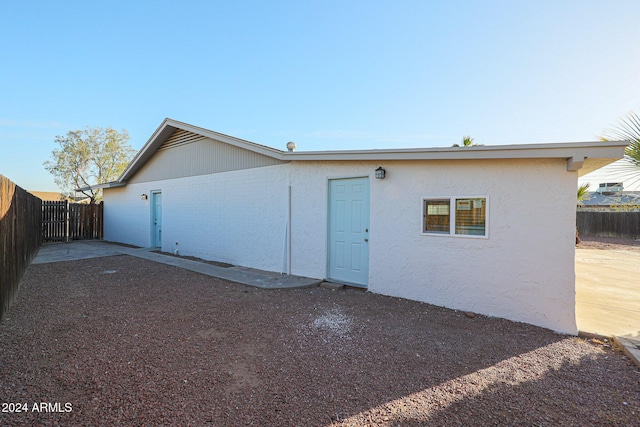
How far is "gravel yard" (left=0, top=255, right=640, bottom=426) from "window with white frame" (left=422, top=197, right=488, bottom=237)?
139 cm

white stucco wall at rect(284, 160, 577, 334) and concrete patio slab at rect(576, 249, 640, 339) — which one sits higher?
white stucco wall at rect(284, 160, 577, 334)

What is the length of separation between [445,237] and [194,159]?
877cm

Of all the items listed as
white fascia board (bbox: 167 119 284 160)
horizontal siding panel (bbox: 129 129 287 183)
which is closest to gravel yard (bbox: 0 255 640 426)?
white fascia board (bbox: 167 119 284 160)

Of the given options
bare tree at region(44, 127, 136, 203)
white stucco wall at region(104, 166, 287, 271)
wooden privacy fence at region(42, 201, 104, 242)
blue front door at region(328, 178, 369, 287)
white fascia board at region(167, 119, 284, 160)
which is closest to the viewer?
blue front door at region(328, 178, 369, 287)

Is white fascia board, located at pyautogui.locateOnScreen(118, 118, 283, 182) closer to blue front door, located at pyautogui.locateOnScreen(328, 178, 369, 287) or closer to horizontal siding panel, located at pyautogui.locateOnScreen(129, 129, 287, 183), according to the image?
horizontal siding panel, located at pyautogui.locateOnScreen(129, 129, 287, 183)

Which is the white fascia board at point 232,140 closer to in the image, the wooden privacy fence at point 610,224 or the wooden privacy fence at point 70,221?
the wooden privacy fence at point 70,221

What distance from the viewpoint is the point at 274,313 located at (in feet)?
16.1

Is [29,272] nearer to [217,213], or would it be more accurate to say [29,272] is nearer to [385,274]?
[217,213]

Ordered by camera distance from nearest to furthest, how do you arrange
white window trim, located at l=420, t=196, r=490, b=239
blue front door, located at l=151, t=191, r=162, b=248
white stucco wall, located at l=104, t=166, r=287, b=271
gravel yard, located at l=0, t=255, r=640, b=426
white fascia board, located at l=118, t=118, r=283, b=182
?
1. gravel yard, located at l=0, t=255, r=640, b=426
2. white window trim, located at l=420, t=196, r=490, b=239
3. white fascia board, located at l=118, t=118, r=283, b=182
4. white stucco wall, located at l=104, t=166, r=287, b=271
5. blue front door, located at l=151, t=191, r=162, b=248

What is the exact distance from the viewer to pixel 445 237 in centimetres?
530

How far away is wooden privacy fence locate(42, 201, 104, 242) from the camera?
14.5 m

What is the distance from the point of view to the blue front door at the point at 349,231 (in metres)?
6.33

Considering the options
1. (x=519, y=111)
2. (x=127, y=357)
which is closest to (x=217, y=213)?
(x=127, y=357)

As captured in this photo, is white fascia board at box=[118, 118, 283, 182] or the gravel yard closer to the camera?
the gravel yard
